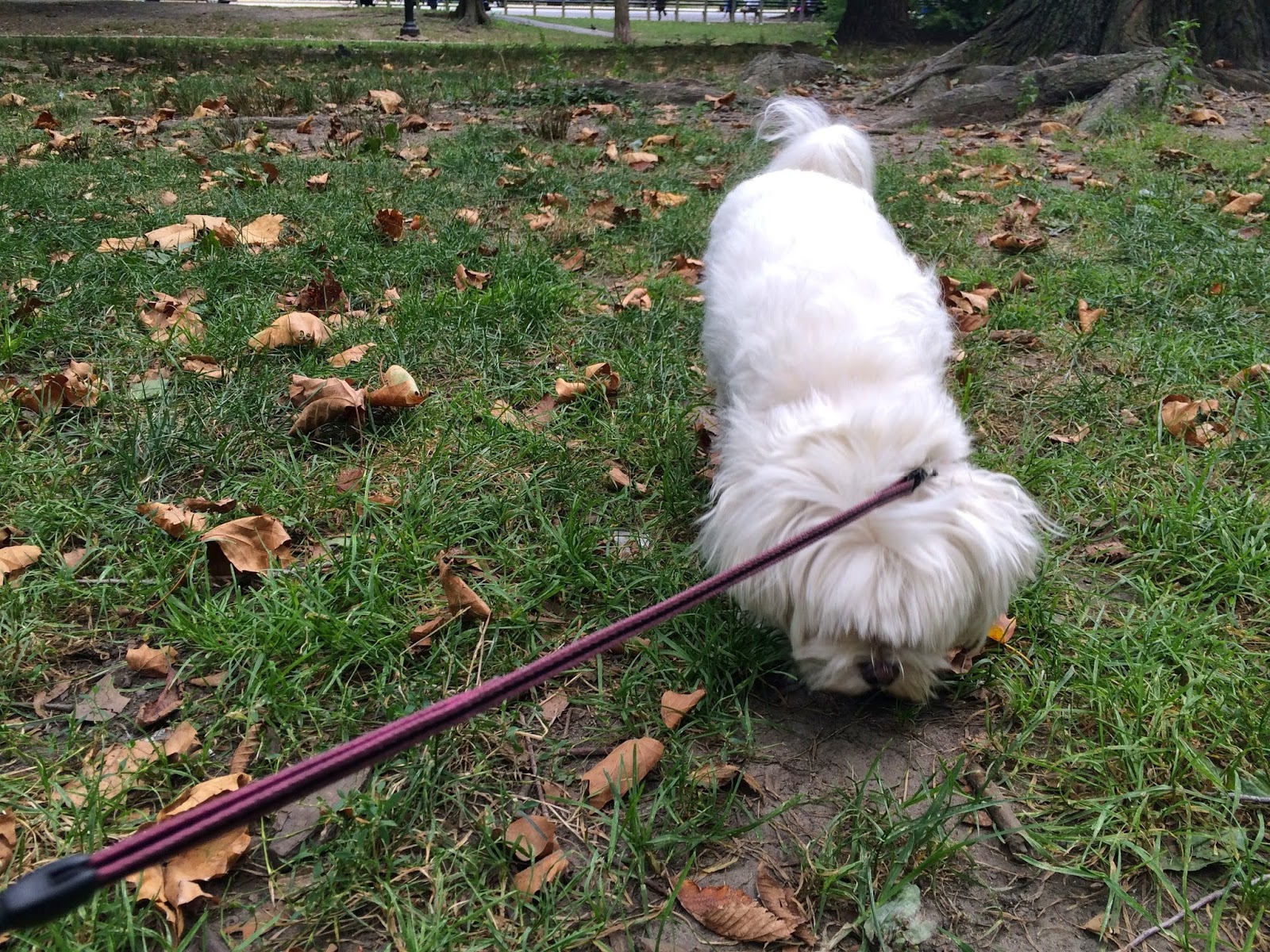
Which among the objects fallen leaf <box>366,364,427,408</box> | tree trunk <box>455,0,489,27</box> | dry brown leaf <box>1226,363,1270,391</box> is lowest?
dry brown leaf <box>1226,363,1270,391</box>

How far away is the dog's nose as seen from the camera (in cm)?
167

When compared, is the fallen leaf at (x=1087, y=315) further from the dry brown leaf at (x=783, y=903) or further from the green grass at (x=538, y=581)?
the dry brown leaf at (x=783, y=903)

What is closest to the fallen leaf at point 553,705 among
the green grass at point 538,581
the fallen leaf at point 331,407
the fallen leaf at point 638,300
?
the green grass at point 538,581

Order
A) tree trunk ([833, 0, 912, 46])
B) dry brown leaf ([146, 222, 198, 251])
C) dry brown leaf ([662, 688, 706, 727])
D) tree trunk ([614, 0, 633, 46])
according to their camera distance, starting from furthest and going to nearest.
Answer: tree trunk ([614, 0, 633, 46]) → tree trunk ([833, 0, 912, 46]) → dry brown leaf ([146, 222, 198, 251]) → dry brown leaf ([662, 688, 706, 727])

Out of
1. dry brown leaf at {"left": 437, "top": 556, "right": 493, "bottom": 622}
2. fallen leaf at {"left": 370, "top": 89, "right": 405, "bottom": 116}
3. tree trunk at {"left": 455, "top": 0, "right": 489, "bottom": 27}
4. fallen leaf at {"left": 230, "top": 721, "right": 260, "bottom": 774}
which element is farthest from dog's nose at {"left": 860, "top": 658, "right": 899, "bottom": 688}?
tree trunk at {"left": 455, "top": 0, "right": 489, "bottom": 27}

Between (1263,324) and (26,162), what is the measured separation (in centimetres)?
696

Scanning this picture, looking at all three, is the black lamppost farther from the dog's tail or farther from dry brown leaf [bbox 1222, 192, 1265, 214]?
dry brown leaf [bbox 1222, 192, 1265, 214]

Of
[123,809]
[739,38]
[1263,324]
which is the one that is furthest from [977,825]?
[739,38]

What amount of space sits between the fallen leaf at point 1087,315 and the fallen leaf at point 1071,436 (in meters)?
0.74

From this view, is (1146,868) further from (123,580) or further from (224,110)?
(224,110)

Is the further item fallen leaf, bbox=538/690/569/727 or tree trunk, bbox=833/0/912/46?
tree trunk, bbox=833/0/912/46

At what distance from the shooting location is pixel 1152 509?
238 centimetres

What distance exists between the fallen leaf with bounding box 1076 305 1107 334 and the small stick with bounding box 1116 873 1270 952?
2.40 m

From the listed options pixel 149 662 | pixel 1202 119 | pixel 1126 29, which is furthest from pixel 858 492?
pixel 1126 29
